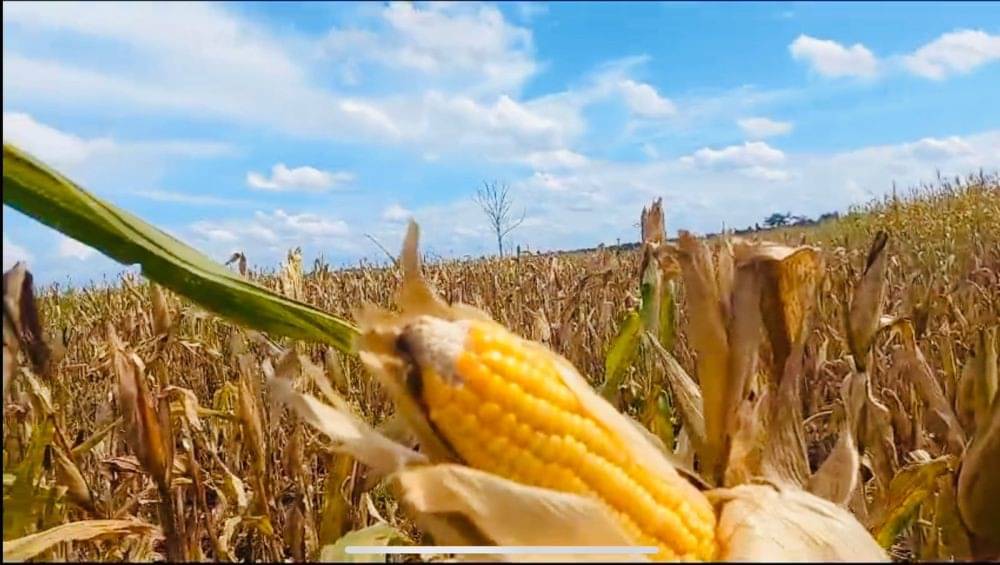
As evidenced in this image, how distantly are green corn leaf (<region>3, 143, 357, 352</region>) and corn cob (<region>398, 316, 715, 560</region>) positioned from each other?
40 cm

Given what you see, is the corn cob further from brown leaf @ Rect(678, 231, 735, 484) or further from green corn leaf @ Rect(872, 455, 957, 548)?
green corn leaf @ Rect(872, 455, 957, 548)

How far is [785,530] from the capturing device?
3.13ft

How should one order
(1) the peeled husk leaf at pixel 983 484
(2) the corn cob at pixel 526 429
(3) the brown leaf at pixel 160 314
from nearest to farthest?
1. (2) the corn cob at pixel 526 429
2. (1) the peeled husk leaf at pixel 983 484
3. (3) the brown leaf at pixel 160 314

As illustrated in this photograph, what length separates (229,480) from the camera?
6.41 feet

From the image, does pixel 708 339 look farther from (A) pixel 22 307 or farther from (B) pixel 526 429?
(A) pixel 22 307

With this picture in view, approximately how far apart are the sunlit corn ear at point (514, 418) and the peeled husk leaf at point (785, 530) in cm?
4

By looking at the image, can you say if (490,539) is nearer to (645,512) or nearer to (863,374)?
(645,512)

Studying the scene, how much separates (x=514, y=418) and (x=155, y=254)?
54cm

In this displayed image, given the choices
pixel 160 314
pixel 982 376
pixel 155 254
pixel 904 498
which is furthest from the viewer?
pixel 160 314

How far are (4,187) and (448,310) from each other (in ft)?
1.78

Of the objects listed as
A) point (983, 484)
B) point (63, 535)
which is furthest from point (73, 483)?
point (983, 484)

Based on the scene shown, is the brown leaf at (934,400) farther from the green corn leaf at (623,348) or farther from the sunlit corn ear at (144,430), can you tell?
the sunlit corn ear at (144,430)

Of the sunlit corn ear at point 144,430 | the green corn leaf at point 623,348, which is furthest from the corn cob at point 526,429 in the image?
the green corn leaf at point 623,348

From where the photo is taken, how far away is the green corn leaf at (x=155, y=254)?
1.06 metres
